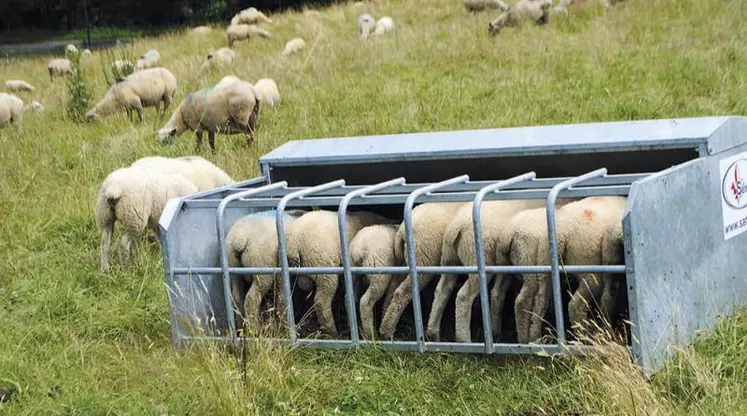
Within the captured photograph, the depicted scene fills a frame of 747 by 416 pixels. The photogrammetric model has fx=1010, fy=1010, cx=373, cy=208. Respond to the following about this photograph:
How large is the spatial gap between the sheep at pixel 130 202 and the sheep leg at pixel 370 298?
2.99 m

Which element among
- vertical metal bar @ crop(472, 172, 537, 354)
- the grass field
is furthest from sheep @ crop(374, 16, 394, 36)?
vertical metal bar @ crop(472, 172, 537, 354)

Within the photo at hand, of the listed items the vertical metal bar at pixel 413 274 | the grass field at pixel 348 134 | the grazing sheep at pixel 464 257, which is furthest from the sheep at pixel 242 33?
the vertical metal bar at pixel 413 274

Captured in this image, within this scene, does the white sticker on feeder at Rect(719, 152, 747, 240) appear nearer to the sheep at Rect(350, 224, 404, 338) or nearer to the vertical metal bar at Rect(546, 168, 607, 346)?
the vertical metal bar at Rect(546, 168, 607, 346)

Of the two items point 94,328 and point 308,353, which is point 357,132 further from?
point 308,353

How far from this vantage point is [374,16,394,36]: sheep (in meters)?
21.4

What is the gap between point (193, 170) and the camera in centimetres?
948

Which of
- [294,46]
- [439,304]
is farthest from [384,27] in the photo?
[439,304]

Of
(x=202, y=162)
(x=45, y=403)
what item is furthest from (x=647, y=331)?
(x=202, y=162)

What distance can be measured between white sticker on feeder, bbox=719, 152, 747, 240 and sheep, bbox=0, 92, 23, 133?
45.4 ft

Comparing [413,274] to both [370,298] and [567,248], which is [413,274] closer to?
[370,298]

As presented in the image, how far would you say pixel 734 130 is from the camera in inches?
A: 243

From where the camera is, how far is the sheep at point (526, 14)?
18.9 m

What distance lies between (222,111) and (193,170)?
3.64 m

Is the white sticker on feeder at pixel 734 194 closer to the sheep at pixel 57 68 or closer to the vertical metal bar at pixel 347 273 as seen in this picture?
the vertical metal bar at pixel 347 273
